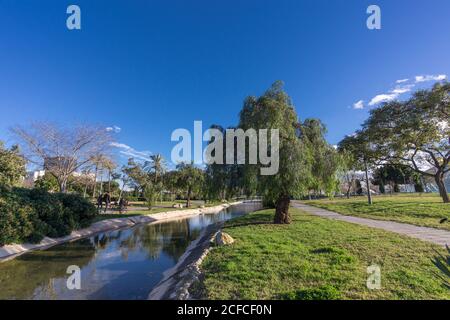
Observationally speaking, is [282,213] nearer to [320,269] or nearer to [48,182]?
[320,269]

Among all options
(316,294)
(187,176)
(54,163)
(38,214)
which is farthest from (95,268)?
(187,176)

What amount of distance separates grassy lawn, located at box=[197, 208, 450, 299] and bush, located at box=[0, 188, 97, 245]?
9950 millimetres

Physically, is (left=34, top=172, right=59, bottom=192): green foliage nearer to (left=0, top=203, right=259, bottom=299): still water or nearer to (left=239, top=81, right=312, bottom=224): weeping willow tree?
(left=0, top=203, right=259, bottom=299): still water

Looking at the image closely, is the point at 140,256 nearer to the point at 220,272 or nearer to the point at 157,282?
the point at 157,282

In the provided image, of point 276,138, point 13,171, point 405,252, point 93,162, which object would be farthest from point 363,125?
point 13,171

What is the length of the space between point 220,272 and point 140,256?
647cm

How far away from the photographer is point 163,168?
5419 cm

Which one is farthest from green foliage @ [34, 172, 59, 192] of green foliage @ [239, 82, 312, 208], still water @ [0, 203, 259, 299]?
green foliage @ [239, 82, 312, 208]

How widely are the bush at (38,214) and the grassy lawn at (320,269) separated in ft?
32.6

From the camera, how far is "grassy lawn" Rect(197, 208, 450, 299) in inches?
172

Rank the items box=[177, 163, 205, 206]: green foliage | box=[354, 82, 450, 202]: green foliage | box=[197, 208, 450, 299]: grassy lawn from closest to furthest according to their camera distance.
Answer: box=[197, 208, 450, 299]: grassy lawn → box=[354, 82, 450, 202]: green foliage → box=[177, 163, 205, 206]: green foliage

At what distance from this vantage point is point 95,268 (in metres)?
8.91

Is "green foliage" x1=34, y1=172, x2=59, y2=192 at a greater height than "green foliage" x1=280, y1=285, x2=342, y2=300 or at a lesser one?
greater

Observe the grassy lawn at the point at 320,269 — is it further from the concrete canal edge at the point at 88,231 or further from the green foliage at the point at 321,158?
the concrete canal edge at the point at 88,231
